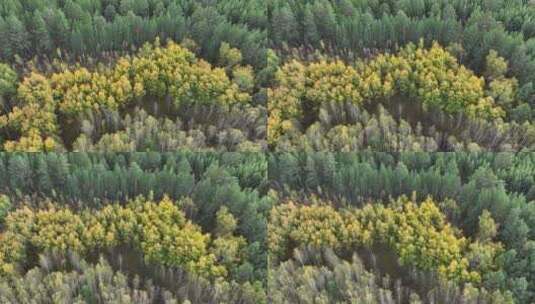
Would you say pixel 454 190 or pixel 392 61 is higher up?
pixel 392 61

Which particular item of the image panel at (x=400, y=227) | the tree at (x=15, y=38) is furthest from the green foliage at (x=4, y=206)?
the image panel at (x=400, y=227)

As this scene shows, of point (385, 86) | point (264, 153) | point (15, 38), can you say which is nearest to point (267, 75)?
point (264, 153)

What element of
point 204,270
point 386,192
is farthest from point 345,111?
point 204,270

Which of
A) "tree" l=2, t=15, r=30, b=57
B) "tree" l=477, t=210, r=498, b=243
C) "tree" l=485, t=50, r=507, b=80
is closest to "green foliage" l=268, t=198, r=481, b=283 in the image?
"tree" l=477, t=210, r=498, b=243

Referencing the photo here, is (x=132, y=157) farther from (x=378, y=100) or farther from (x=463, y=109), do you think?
(x=463, y=109)

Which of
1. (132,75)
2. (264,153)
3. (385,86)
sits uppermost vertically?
(132,75)

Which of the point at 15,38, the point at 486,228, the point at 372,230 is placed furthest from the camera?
the point at 15,38

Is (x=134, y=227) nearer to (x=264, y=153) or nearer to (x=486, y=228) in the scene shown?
(x=264, y=153)
